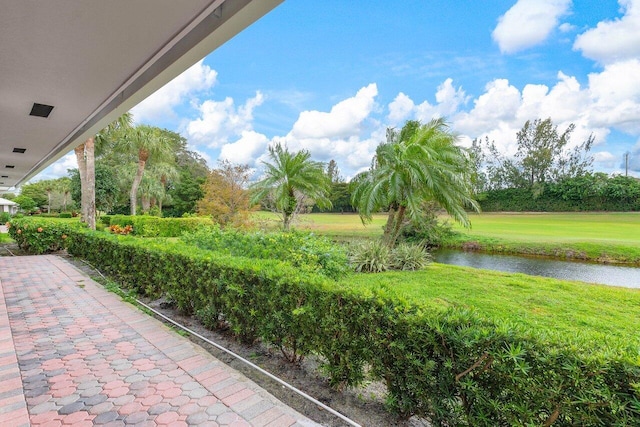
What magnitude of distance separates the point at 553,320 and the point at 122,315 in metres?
5.55

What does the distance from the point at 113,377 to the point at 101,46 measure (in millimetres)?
2659

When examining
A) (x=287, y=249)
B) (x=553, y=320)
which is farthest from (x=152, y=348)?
(x=553, y=320)

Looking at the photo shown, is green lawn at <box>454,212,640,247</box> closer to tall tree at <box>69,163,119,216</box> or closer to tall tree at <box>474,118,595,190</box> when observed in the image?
tall tree at <box>474,118,595,190</box>

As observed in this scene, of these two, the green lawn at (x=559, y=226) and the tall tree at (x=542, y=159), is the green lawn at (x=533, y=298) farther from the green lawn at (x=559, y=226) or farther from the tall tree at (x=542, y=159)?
the tall tree at (x=542, y=159)

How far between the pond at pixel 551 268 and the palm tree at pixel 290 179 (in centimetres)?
606

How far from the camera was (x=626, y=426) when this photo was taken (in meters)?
1.20

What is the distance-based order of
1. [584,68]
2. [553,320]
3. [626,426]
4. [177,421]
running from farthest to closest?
[584,68], [553,320], [177,421], [626,426]

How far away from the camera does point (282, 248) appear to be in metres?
5.18

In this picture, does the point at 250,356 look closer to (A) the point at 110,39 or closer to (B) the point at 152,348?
(B) the point at 152,348

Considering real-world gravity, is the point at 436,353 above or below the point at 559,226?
above

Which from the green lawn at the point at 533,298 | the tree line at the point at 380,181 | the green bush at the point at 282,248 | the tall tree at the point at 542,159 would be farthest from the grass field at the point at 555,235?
the green bush at the point at 282,248

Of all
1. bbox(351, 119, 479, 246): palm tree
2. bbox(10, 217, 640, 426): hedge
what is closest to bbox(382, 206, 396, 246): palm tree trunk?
bbox(351, 119, 479, 246): palm tree

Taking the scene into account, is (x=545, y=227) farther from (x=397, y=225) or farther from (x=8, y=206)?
(x=8, y=206)

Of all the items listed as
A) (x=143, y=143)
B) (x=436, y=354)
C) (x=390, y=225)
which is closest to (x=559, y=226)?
(x=390, y=225)
